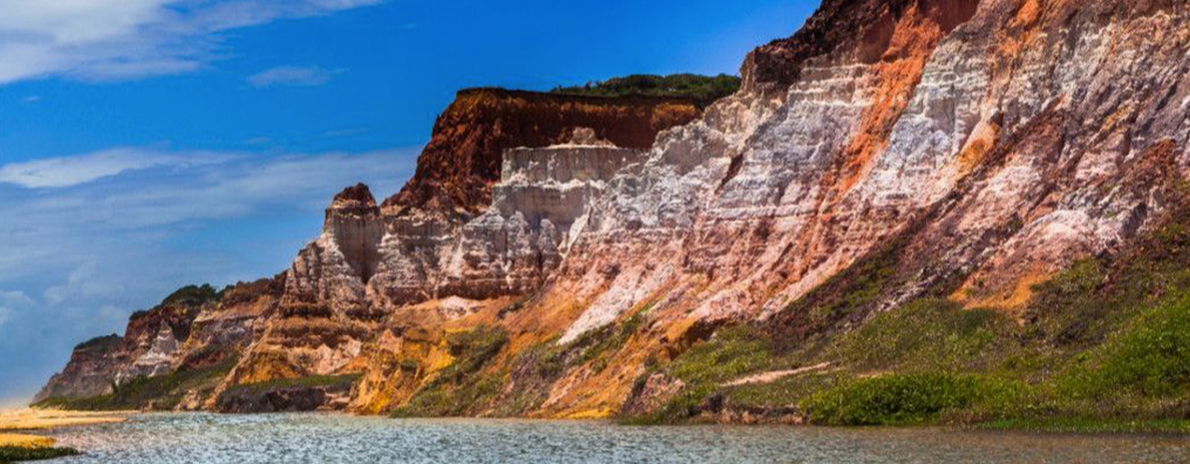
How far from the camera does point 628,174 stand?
117m

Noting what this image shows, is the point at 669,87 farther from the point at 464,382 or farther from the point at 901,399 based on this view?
the point at 901,399

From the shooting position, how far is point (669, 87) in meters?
183

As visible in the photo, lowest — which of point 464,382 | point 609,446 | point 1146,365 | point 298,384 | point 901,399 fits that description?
point 609,446

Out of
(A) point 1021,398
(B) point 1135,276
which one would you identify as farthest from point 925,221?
(A) point 1021,398

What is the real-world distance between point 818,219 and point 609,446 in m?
36.2

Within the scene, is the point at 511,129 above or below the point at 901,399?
above

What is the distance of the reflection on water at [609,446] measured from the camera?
47281 mm

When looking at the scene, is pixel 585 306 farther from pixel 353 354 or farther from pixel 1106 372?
pixel 1106 372

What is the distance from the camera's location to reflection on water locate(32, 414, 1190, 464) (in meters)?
47.3

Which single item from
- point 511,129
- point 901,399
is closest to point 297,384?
point 511,129

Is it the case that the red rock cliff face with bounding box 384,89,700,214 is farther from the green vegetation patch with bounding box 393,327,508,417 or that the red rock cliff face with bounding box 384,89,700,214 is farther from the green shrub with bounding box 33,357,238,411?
the green vegetation patch with bounding box 393,327,508,417

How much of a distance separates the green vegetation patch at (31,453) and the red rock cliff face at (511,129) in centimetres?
8277

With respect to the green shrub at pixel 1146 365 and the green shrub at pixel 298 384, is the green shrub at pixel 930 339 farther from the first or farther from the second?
the green shrub at pixel 298 384

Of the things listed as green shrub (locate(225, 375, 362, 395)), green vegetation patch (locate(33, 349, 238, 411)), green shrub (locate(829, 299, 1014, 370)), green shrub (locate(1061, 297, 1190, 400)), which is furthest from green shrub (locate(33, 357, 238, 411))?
green shrub (locate(1061, 297, 1190, 400))
